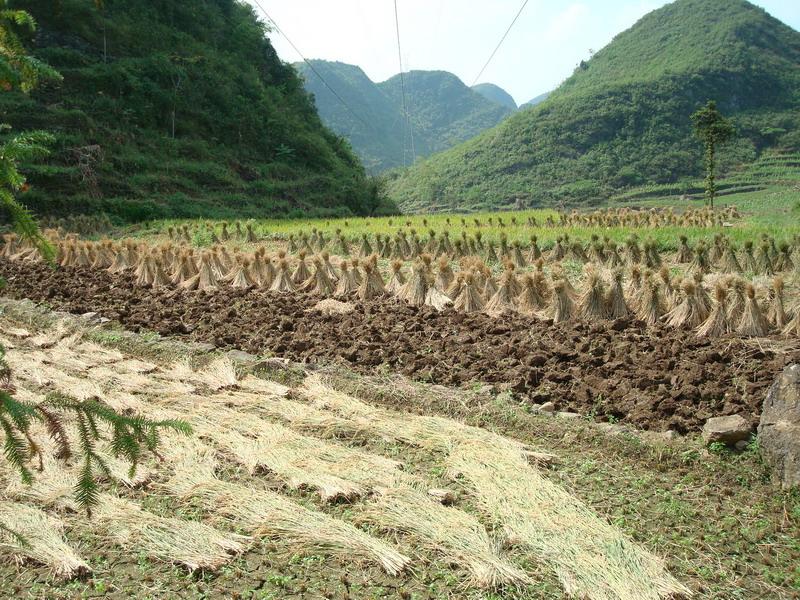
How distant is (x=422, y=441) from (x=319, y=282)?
5.17 metres

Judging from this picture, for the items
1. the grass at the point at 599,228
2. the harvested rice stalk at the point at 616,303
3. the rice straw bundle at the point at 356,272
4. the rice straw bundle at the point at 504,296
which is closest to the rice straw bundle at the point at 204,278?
the rice straw bundle at the point at 356,272

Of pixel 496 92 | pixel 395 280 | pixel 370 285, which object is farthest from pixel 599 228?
pixel 496 92

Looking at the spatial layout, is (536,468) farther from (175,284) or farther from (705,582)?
(175,284)

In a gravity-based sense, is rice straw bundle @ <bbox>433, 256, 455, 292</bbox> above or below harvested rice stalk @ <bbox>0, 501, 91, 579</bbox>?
above

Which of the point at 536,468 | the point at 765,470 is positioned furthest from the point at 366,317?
the point at 765,470

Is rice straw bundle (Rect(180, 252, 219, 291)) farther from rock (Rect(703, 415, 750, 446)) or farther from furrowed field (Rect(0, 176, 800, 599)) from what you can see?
rock (Rect(703, 415, 750, 446))

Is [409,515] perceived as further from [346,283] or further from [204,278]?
[204,278]

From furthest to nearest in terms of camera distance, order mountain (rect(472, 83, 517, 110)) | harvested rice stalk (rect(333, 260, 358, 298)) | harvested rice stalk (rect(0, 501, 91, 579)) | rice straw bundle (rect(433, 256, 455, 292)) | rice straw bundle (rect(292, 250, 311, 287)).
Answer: mountain (rect(472, 83, 517, 110)) < rice straw bundle (rect(292, 250, 311, 287)) < harvested rice stalk (rect(333, 260, 358, 298)) < rice straw bundle (rect(433, 256, 455, 292)) < harvested rice stalk (rect(0, 501, 91, 579))

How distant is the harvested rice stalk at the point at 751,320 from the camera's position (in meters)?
5.79

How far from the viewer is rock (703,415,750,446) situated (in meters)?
3.95

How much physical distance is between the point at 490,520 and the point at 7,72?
2.84 meters

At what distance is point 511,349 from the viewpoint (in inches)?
231

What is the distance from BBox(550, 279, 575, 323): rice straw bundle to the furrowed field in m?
0.02

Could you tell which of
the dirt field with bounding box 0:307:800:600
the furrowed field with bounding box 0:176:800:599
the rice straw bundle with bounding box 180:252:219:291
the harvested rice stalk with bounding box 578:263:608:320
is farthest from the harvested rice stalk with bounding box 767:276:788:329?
the rice straw bundle with bounding box 180:252:219:291
